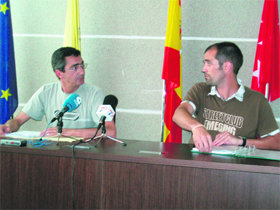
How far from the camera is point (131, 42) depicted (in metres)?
3.31

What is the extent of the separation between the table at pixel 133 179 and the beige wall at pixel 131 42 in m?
1.64

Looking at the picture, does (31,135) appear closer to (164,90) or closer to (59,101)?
(59,101)

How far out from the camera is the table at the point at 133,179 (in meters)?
1.33

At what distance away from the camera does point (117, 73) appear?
132 inches

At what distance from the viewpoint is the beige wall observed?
3096mm

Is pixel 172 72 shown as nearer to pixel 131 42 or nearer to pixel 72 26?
pixel 131 42

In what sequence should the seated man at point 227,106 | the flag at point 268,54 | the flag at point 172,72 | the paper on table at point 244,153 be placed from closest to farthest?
the paper on table at point 244,153 < the seated man at point 227,106 < the flag at point 268,54 < the flag at point 172,72

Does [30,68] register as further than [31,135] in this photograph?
Yes

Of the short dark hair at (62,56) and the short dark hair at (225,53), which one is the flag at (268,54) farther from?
the short dark hair at (62,56)

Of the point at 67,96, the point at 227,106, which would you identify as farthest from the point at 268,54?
the point at 67,96

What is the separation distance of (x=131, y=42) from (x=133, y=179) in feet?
6.92

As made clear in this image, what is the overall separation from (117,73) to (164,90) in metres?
0.62

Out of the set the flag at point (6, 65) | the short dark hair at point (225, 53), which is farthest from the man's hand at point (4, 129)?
the short dark hair at point (225, 53)

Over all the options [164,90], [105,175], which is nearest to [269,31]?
[164,90]
